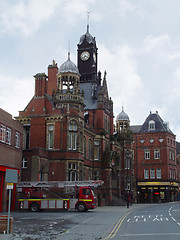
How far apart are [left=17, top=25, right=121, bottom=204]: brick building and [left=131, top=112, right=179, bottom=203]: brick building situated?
2591 cm

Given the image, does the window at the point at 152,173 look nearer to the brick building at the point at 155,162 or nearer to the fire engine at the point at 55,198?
the brick building at the point at 155,162

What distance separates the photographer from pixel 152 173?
266 ft

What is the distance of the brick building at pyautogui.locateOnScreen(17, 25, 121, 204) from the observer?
43281 mm

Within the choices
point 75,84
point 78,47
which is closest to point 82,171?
point 75,84

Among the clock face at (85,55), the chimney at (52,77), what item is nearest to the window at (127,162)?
the clock face at (85,55)

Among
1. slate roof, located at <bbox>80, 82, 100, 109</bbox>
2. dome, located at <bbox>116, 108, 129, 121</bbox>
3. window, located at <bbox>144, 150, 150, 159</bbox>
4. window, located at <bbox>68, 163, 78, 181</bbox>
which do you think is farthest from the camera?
window, located at <bbox>144, 150, 150, 159</bbox>

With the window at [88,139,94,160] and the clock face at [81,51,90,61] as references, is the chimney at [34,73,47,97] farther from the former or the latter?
the clock face at [81,51,90,61]

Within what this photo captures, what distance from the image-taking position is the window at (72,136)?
Answer: 44713 millimetres

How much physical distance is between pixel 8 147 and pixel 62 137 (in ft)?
34.5

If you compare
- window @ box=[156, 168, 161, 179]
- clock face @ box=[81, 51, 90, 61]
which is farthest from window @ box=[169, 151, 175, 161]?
clock face @ box=[81, 51, 90, 61]

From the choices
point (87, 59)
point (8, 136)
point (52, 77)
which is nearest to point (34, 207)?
point (8, 136)

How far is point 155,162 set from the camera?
8150 cm

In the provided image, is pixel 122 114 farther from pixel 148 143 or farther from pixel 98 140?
pixel 98 140

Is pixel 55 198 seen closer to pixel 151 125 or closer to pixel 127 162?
pixel 127 162
